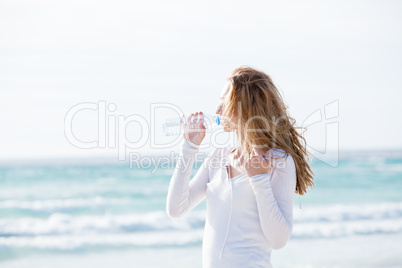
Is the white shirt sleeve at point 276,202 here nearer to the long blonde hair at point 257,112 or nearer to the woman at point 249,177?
the woman at point 249,177

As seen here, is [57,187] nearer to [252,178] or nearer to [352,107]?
[352,107]

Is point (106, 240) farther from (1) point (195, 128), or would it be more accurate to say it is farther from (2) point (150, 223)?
(1) point (195, 128)

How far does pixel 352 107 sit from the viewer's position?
659 inches

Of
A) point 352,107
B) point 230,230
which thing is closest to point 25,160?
point 352,107

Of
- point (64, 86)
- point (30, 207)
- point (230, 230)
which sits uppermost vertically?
point (64, 86)

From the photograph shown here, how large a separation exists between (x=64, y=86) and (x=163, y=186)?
20.3 feet

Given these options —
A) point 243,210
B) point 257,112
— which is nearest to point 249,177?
point 243,210

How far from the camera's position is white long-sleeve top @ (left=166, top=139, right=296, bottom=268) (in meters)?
2.08

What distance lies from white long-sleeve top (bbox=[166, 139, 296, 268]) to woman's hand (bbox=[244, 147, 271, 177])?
1.1 inches

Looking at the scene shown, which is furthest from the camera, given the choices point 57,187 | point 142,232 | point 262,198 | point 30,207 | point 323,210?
point 57,187

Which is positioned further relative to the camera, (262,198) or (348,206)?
(348,206)

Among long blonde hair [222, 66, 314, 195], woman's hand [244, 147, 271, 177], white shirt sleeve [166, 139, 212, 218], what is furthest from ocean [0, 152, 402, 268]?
woman's hand [244, 147, 271, 177]

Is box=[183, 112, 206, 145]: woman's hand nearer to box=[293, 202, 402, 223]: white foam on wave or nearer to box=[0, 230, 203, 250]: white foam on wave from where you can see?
box=[0, 230, 203, 250]: white foam on wave

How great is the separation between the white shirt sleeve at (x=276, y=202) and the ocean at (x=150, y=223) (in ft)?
15.3
